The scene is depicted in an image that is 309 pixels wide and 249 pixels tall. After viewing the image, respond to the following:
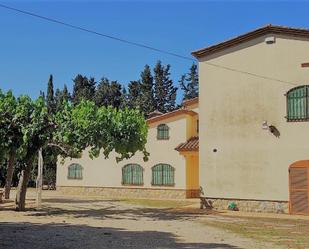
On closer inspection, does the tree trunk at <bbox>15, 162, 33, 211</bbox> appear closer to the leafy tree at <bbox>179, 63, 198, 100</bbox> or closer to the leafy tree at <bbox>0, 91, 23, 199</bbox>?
the leafy tree at <bbox>0, 91, 23, 199</bbox>

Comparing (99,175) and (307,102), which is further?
(99,175)

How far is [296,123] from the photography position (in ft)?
69.1

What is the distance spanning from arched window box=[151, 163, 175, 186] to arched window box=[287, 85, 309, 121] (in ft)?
38.3

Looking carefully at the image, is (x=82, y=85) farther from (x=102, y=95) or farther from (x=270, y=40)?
(x=270, y=40)

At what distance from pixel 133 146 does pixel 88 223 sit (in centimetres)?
475

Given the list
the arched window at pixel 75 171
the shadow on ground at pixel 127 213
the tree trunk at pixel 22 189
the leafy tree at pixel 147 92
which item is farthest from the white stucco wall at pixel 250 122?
the leafy tree at pixel 147 92

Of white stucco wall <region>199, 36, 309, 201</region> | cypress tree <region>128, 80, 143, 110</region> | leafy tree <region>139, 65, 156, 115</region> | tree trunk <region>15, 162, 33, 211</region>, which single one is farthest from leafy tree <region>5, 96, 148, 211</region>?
cypress tree <region>128, 80, 143, 110</region>

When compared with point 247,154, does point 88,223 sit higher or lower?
lower

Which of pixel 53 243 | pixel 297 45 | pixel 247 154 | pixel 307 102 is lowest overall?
pixel 53 243

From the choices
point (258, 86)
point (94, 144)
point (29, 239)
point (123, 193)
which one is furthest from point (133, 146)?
point (123, 193)

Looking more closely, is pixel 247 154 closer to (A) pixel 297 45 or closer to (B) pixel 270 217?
(B) pixel 270 217

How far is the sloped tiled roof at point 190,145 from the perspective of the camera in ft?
98.2

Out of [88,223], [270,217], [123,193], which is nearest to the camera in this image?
[88,223]

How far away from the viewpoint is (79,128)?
19.9 m
